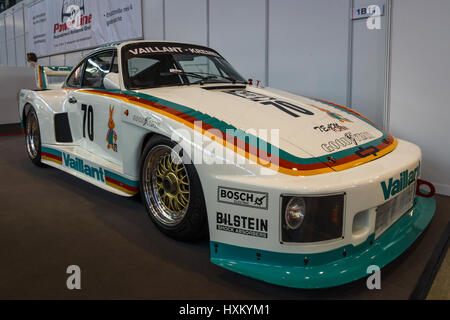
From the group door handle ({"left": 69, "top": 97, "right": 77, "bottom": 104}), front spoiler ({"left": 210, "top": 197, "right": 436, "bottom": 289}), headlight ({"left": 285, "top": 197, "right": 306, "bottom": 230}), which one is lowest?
front spoiler ({"left": 210, "top": 197, "right": 436, "bottom": 289})

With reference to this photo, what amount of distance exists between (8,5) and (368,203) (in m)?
18.4

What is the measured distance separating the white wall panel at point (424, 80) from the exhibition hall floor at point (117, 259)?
0.57 m

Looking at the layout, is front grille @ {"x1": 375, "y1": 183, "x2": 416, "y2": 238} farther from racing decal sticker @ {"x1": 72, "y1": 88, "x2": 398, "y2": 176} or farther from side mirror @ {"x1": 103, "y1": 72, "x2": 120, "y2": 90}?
side mirror @ {"x1": 103, "y1": 72, "x2": 120, "y2": 90}

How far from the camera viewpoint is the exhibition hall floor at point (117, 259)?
1.67 meters

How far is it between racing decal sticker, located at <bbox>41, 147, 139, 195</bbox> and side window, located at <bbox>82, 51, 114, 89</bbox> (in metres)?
0.64

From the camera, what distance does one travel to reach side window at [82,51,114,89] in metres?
3.00

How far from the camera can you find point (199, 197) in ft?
6.14

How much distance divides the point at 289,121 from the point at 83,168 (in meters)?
1.78

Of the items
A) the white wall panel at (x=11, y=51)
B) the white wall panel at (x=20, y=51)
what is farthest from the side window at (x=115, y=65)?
the white wall panel at (x=11, y=51)

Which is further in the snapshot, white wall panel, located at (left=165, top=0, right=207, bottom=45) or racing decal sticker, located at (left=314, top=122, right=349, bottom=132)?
white wall panel, located at (left=165, top=0, right=207, bottom=45)

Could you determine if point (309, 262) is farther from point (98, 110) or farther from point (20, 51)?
point (20, 51)

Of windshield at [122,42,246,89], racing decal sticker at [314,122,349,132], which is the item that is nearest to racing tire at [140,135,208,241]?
windshield at [122,42,246,89]

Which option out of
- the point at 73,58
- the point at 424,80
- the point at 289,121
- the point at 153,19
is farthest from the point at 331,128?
the point at 73,58
